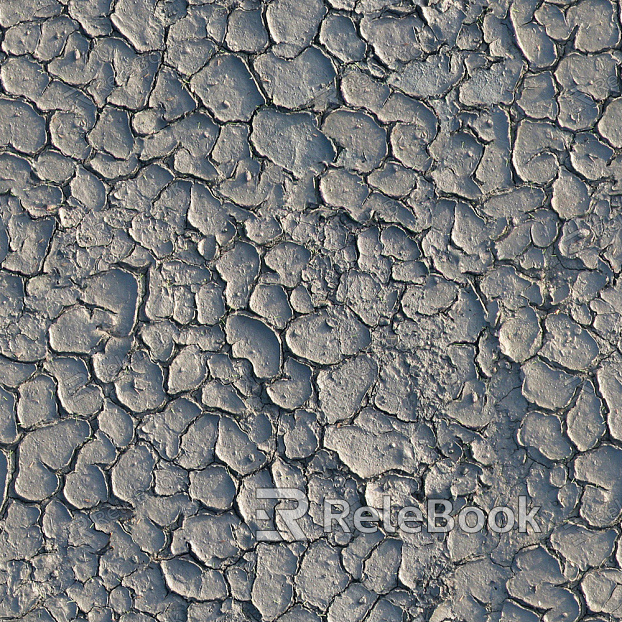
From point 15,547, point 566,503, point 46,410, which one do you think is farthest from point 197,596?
point 566,503

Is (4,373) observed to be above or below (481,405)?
below

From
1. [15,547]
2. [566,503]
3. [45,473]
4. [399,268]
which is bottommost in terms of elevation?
[15,547]

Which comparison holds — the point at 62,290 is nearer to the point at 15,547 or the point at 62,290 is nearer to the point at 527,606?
the point at 15,547

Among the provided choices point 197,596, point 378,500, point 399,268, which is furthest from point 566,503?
point 197,596

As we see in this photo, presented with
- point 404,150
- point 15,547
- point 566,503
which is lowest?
point 15,547

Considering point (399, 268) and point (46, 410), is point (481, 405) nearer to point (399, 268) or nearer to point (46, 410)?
point (399, 268)

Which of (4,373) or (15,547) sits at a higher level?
(4,373)
